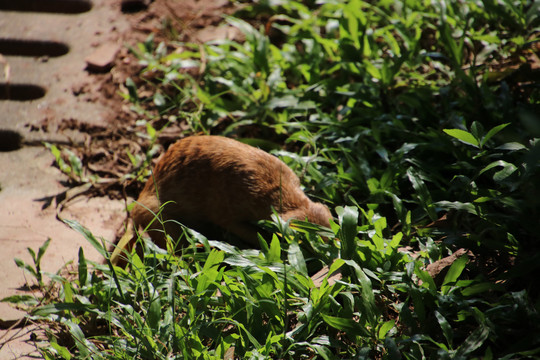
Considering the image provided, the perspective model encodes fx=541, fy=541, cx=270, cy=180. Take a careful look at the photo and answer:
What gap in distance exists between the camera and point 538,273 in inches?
96.3

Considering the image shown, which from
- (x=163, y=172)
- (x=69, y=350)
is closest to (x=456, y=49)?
(x=163, y=172)

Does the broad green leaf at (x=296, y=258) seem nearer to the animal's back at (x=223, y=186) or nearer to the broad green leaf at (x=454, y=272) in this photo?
the animal's back at (x=223, y=186)

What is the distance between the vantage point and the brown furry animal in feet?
10.9

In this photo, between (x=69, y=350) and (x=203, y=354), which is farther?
(x=69, y=350)

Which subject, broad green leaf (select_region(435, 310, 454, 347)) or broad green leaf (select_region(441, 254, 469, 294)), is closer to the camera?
broad green leaf (select_region(435, 310, 454, 347))

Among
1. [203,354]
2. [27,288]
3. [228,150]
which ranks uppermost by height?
[228,150]

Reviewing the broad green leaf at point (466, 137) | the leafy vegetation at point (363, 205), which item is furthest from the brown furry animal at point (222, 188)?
the broad green leaf at point (466, 137)

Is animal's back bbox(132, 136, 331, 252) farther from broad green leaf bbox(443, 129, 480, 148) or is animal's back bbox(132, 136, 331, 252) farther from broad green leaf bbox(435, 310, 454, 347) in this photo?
broad green leaf bbox(435, 310, 454, 347)

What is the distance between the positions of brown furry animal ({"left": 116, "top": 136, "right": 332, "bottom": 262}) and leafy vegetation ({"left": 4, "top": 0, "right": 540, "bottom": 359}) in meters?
0.26

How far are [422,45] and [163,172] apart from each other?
8.16 ft

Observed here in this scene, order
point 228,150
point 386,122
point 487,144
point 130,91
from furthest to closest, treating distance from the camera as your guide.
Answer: point 130,91 → point 386,122 → point 228,150 → point 487,144

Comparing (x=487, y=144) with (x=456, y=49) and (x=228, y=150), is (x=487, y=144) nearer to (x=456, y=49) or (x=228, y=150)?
(x=456, y=49)

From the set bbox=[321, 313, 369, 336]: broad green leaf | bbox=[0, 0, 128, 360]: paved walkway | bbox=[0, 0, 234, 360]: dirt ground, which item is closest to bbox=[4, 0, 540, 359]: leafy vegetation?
bbox=[321, 313, 369, 336]: broad green leaf

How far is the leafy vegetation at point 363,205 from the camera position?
237 cm
